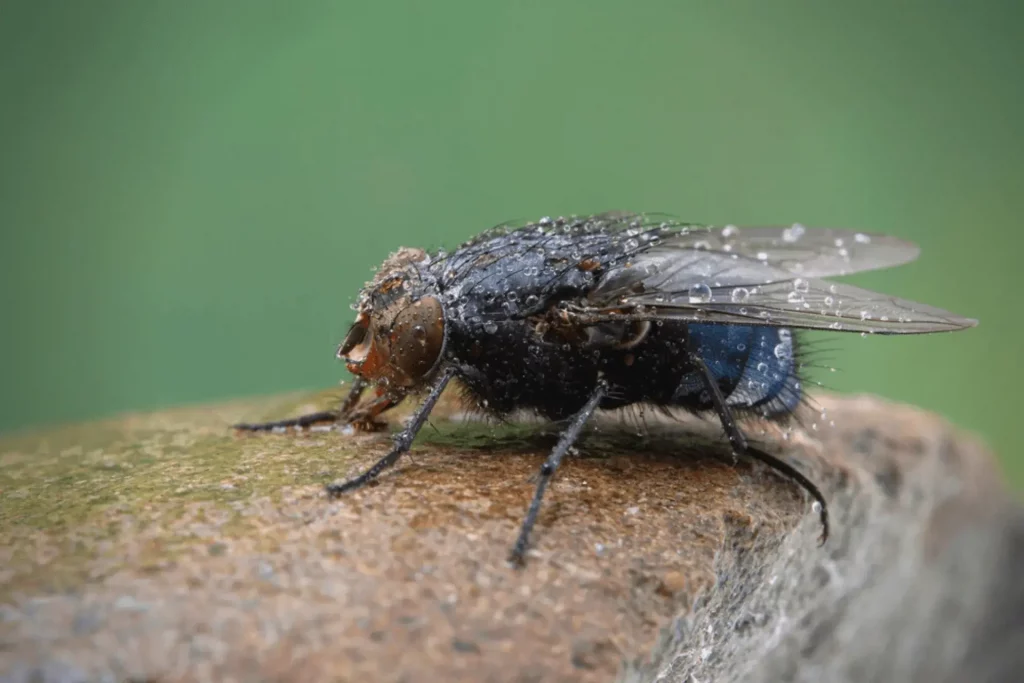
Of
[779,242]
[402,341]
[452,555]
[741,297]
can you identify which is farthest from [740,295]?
[452,555]

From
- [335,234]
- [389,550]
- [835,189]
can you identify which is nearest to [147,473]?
[389,550]

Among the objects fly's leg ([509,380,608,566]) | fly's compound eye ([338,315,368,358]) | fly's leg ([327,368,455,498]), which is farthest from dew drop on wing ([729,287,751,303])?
fly's compound eye ([338,315,368,358])

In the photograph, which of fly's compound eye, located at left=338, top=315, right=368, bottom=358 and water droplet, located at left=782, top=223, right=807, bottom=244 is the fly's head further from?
water droplet, located at left=782, top=223, right=807, bottom=244

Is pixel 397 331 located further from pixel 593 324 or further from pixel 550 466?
pixel 550 466

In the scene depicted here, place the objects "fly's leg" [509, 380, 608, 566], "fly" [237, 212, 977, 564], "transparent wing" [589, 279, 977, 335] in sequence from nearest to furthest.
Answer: "fly's leg" [509, 380, 608, 566] → "transparent wing" [589, 279, 977, 335] → "fly" [237, 212, 977, 564]

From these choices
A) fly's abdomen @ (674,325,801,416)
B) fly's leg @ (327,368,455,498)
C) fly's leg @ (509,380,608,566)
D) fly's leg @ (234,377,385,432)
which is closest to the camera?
fly's leg @ (509,380,608,566)

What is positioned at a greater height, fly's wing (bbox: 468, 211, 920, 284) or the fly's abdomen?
fly's wing (bbox: 468, 211, 920, 284)
